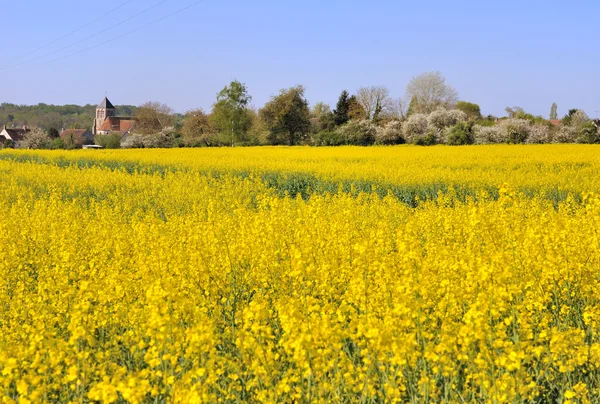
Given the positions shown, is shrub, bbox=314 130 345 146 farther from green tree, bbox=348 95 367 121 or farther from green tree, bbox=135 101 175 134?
green tree, bbox=135 101 175 134

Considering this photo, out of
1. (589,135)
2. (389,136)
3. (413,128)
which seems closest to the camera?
(589,135)

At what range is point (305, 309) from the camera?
3.96 meters

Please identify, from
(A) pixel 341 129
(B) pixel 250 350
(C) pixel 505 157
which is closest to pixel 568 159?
(C) pixel 505 157

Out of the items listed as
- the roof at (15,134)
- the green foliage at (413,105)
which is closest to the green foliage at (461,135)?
the green foliage at (413,105)

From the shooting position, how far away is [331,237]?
22.3 ft

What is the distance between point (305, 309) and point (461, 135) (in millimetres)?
39129

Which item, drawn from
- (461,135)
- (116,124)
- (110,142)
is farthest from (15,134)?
(461,135)

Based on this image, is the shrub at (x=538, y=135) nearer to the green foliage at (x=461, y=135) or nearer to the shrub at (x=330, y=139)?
the green foliage at (x=461, y=135)

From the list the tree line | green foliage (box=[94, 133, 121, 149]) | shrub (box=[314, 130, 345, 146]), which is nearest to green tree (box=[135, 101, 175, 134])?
the tree line

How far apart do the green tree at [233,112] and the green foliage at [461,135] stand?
1041 inches

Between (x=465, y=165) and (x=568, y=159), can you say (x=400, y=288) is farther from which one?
(x=568, y=159)

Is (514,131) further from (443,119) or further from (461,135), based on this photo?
(443,119)

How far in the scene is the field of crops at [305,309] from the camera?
3361 millimetres

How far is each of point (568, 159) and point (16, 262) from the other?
19699mm
